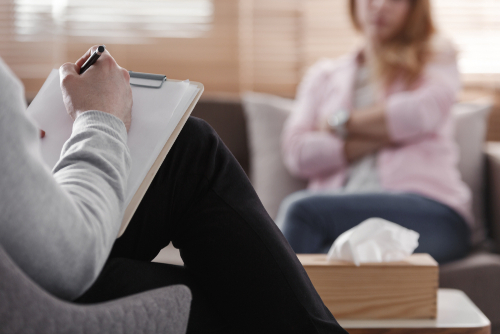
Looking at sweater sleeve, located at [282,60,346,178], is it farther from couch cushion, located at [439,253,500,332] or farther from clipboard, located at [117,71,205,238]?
clipboard, located at [117,71,205,238]

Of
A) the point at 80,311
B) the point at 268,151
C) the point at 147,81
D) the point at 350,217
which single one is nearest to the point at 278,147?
the point at 268,151

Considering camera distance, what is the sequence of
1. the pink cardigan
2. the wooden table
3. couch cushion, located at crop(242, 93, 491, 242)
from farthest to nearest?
couch cushion, located at crop(242, 93, 491, 242), the pink cardigan, the wooden table

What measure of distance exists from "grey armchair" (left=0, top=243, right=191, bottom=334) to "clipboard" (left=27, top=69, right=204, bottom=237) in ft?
0.29

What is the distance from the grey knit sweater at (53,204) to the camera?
0.36 meters

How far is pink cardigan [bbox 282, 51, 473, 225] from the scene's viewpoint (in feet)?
4.38

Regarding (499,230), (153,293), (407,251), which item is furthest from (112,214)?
(499,230)

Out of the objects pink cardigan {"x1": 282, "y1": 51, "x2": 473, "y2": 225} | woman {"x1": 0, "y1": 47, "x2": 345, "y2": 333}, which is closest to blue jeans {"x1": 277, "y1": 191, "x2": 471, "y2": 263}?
pink cardigan {"x1": 282, "y1": 51, "x2": 473, "y2": 225}

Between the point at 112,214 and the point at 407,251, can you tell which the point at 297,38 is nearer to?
the point at 407,251

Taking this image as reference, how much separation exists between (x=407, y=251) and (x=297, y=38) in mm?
1438

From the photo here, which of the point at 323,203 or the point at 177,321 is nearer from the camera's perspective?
the point at 177,321

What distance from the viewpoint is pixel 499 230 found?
4.60 ft

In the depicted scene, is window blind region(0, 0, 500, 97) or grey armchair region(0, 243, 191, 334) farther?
window blind region(0, 0, 500, 97)

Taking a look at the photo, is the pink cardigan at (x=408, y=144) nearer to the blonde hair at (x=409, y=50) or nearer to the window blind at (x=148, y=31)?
the blonde hair at (x=409, y=50)

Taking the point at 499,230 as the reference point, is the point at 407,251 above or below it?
→ above
